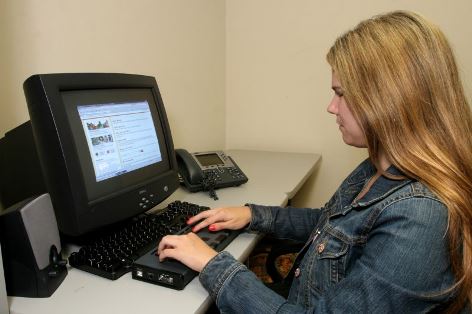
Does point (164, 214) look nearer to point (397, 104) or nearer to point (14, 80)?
point (14, 80)

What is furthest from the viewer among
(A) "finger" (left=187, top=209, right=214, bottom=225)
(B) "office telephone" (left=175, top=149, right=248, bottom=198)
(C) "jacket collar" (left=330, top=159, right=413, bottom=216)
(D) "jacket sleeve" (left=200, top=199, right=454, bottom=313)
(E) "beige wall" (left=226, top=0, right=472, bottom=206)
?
(E) "beige wall" (left=226, top=0, right=472, bottom=206)

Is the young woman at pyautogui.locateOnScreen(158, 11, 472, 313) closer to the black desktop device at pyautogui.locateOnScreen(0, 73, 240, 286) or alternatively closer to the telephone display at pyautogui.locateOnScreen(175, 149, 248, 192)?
the black desktop device at pyautogui.locateOnScreen(0, 73, 240, 286)

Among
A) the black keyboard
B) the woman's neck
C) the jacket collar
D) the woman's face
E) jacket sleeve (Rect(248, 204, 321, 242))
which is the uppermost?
the woman's face

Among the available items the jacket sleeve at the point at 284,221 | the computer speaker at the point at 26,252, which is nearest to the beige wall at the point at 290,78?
the jacket sleeve at the point at 284,221

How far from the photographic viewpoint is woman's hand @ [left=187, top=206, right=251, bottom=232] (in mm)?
932

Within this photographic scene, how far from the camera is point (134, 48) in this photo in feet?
4.56

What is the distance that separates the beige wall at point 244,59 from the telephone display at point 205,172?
0.78ft

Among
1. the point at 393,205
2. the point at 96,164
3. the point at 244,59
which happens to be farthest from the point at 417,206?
the point at 244,59

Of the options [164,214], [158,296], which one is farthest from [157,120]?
[158,296]

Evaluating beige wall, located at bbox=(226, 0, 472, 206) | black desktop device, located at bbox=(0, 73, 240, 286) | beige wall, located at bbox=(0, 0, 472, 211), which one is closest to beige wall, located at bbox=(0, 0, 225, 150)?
beige wall, located at bbox=(0, 0, 472, 211)

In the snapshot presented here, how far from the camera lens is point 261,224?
1.01 meters

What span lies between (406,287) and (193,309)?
0.35 metres

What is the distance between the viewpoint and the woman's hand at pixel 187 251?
730mm

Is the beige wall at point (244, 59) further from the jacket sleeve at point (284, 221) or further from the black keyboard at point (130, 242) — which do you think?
the black keyboard at point (130, 242)
